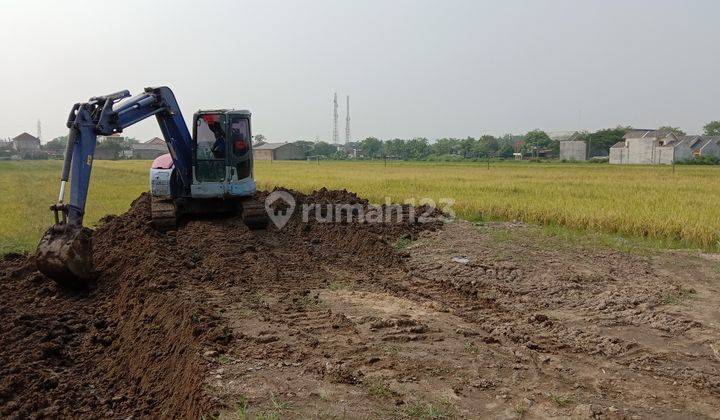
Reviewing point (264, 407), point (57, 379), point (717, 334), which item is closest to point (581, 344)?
point (717, 334)

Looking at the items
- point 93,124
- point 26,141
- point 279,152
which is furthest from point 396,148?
point 93,124

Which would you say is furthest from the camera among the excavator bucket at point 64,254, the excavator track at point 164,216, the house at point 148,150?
the house at point 148,150

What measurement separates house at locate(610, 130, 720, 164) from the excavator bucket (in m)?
67.9

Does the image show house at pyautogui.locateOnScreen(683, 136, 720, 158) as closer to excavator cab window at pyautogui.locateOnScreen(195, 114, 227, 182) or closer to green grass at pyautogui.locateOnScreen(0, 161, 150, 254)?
green grass at pyautogui.locateOnScreen(0, 161, 150, 254)

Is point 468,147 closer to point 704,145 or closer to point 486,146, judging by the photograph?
point 486,146

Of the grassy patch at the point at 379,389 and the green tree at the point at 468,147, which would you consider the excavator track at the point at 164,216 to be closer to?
the grassy patch at the point at 379,389

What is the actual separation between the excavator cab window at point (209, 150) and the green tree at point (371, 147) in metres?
110

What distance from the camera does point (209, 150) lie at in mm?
11109

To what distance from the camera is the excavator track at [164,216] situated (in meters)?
10.7

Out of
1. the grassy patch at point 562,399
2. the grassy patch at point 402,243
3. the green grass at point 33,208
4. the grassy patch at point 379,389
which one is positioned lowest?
the grassy patch at point 562,399

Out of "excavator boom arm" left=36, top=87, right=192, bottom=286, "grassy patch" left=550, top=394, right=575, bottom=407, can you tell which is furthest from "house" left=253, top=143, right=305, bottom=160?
"grassy patch" left=550, top=394, right=575, bottom=407

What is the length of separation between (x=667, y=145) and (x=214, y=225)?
7276cm

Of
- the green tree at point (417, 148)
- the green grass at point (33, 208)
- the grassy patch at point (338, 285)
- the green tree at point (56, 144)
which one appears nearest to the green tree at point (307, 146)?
the green tree at point (417, 148)

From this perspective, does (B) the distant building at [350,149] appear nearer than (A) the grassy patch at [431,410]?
No
